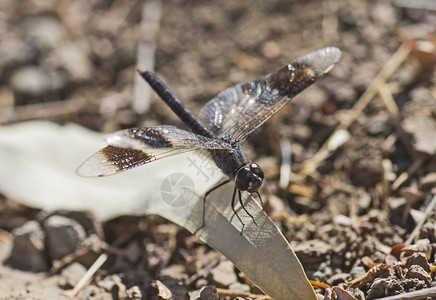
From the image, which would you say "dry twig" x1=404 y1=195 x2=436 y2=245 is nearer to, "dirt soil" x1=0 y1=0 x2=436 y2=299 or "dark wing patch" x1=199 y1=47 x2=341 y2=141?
"dirt soil" x1=0 y1=0 x2=436 y2=299

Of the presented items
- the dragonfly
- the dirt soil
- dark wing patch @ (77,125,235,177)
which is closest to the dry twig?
the dirt soil

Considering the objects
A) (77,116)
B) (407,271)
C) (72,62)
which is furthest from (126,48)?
(407,271)

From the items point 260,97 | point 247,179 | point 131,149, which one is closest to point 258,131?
point 260,97

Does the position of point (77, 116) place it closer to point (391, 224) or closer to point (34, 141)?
point (34, 141)

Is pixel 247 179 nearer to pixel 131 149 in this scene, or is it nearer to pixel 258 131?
pixel 131 149

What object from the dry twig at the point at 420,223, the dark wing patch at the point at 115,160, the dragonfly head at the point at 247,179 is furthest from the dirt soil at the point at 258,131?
the dark wing patch at the point at 115,160

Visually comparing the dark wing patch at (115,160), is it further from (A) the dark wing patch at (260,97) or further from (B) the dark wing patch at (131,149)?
(A) the dark wing patch at (260,97)
